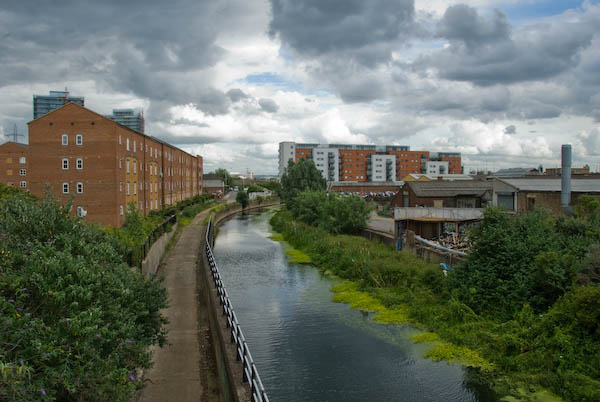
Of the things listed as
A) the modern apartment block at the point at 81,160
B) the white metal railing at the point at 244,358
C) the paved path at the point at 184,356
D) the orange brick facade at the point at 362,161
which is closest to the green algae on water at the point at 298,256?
the paved path at the point at 184,356

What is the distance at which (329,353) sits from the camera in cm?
1566

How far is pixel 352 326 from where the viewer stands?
18375 mm

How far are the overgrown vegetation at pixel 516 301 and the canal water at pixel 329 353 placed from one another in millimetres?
1123

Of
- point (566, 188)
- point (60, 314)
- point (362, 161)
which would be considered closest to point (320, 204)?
point (566, 188)

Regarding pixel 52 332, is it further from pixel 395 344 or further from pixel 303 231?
pixel 303 231

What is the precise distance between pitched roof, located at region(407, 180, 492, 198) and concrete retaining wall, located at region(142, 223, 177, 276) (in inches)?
885

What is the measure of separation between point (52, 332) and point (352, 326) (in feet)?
44.6

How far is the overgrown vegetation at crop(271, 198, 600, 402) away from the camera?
1318 cm

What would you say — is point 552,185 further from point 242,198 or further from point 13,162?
point 13,162

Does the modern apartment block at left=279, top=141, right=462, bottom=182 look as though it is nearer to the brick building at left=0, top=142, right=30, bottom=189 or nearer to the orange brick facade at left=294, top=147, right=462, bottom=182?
the orange brick facade at left=294, top=147, right=462, bottom=182

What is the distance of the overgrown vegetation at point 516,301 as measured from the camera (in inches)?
519

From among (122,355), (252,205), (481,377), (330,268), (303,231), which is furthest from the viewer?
(252,205)

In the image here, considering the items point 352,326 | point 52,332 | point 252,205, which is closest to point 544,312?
point 352,326

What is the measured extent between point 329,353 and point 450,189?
97.2ft
